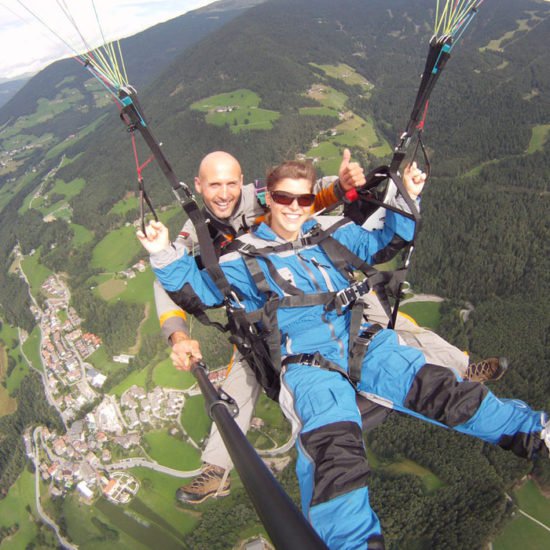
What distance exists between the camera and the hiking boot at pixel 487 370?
396 cm

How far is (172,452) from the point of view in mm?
28156

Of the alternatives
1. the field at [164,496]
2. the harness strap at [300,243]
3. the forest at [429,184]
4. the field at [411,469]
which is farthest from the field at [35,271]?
the harness strap at [300,243]

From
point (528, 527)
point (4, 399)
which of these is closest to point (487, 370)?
point (528, 527)

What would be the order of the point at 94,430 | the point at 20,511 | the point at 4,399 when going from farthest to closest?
the point at 4,399, the point at 94,430, the point at 20,511

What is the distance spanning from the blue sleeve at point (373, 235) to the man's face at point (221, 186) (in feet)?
4.26

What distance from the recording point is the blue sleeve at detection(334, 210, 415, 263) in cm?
338

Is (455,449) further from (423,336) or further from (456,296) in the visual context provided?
(423,336)

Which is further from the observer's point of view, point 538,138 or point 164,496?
point 538,138

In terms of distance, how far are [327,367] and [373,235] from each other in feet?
4.45

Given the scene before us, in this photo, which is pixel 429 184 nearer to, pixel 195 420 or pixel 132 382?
pixel 195 420

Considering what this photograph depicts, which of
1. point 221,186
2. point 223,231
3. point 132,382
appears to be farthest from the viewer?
A: point 132,382

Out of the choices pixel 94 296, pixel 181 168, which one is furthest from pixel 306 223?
pixel 181 168

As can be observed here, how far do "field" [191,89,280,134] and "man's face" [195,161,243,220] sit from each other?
7628 centimetres

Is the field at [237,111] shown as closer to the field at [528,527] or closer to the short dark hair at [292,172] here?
the field at [528,527]
